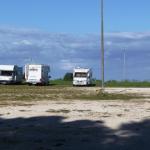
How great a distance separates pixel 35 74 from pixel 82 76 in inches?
277

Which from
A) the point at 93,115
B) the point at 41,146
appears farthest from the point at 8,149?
the point at 93,115

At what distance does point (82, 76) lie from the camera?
A: 297ft

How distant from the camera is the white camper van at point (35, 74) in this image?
88750 millimetres

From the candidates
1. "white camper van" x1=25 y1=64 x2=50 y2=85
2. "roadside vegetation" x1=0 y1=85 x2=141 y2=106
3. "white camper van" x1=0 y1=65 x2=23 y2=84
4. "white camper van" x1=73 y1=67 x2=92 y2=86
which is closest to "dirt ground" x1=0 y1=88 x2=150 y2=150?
"roadside vegetation" x1=0 y1=85 x2=141 y2=106

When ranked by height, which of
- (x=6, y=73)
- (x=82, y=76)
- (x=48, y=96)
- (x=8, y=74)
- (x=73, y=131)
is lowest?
(x=73, y=131)

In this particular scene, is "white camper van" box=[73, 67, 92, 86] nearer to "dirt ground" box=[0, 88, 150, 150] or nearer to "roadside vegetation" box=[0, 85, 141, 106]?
"roadside vegetation" box=[0, 85, 141, 106]

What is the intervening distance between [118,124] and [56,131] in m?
2.89

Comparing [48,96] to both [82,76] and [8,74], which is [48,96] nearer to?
[82,76]

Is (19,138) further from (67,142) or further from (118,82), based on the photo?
(118,82)

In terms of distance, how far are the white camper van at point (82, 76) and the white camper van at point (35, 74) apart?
15.3ft

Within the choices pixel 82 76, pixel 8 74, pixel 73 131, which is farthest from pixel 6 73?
pixel 73 131

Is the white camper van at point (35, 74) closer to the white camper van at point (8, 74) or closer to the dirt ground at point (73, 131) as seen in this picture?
the white camper van at point (8, 74)

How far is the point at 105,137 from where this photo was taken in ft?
54.6

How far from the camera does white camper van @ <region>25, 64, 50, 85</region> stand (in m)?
88.8
